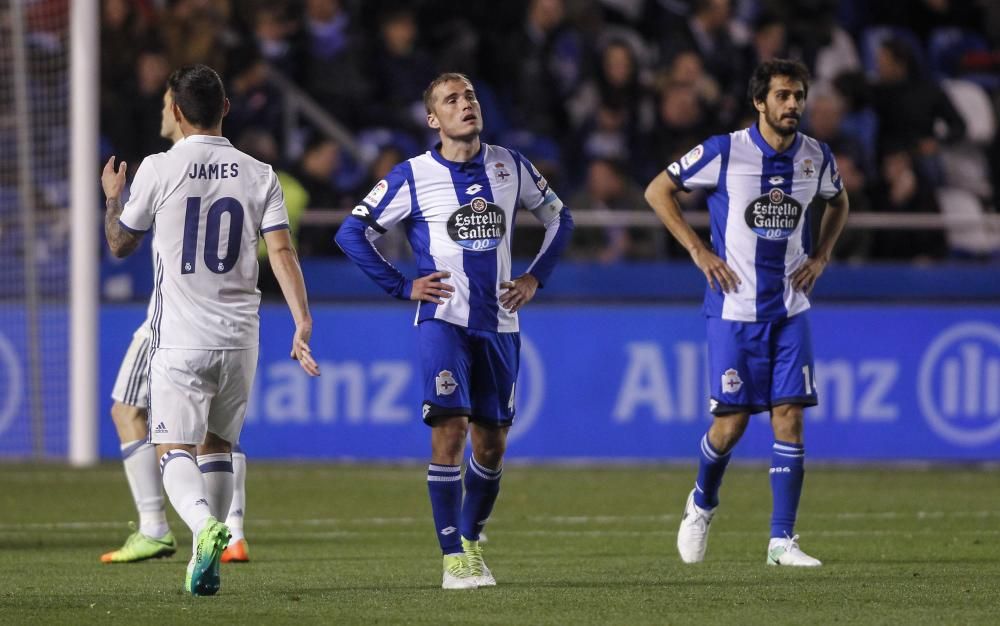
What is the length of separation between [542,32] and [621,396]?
176 inches

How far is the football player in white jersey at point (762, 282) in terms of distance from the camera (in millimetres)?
8344

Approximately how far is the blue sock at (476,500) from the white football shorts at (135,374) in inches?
76.0

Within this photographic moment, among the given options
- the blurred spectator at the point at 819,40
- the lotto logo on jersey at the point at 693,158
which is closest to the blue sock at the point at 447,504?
the lotto logo on jersey at the point at 693,158

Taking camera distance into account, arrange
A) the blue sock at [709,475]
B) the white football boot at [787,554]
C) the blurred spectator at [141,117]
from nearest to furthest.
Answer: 1. the white football boot at [787,554]
2. the blue sock at [709,475]
3. the blurred spectator at [141,117]

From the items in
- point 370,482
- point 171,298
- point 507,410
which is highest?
point 171,298

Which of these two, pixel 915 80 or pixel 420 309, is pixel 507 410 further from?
pixel 915 80

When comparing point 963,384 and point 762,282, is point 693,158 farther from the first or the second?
point 963,384

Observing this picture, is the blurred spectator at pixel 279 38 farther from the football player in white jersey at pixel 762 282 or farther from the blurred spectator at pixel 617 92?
the football player in white jersey at pixel 762 282

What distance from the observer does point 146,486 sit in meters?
8.77

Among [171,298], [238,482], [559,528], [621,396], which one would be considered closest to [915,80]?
[621,396]

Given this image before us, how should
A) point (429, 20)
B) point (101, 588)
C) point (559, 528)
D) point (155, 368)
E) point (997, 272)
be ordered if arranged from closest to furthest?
point (155, 368) < point (101, 588) < point (559, 528) < point (997, 272) < point (429, 20)

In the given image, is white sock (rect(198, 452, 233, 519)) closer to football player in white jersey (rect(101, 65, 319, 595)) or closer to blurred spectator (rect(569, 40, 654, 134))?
football player in white jersey (rect(101, 65, 319, 595))

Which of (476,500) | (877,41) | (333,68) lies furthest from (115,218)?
(877,41)

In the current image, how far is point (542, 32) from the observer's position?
17094mm
